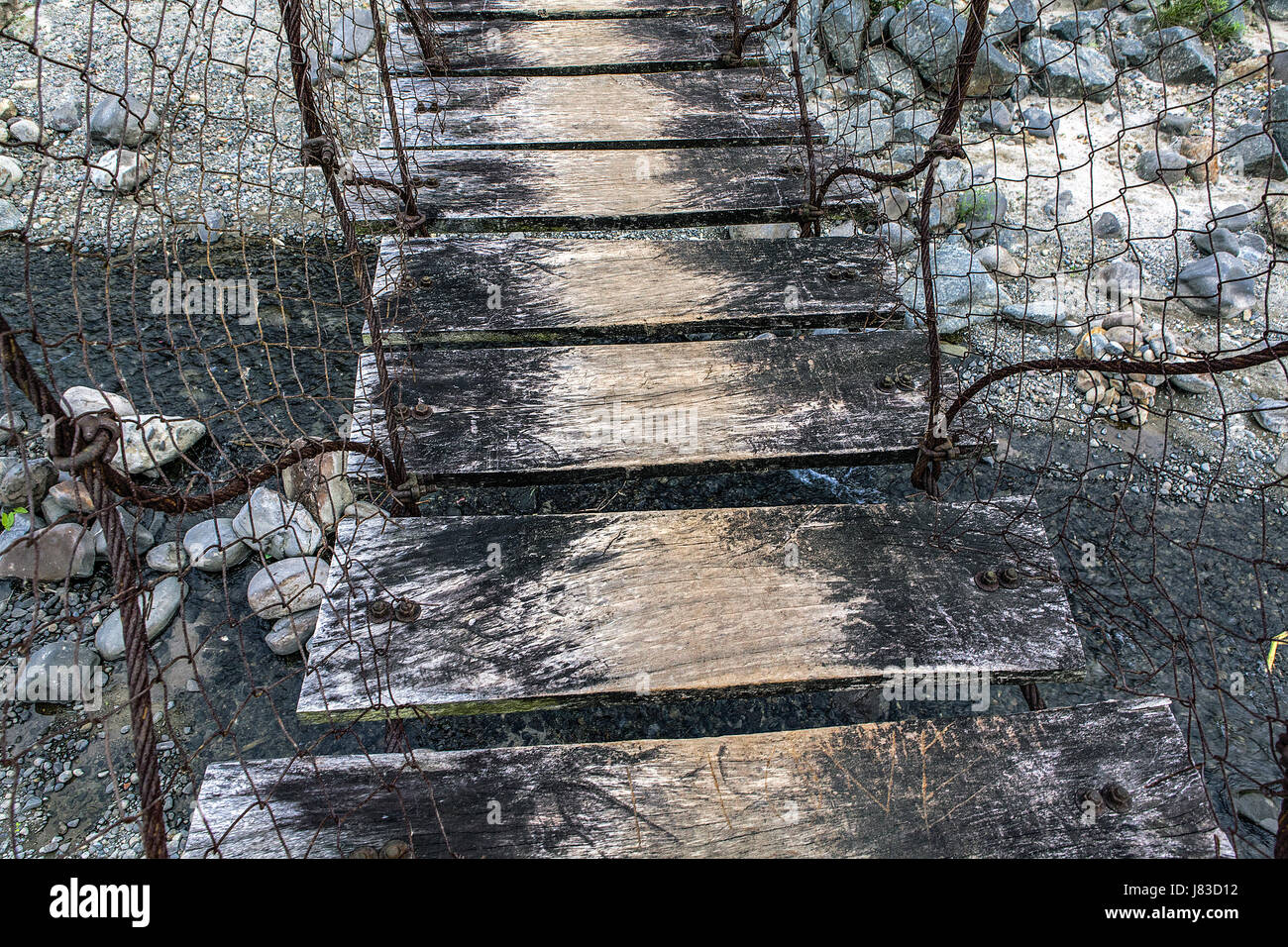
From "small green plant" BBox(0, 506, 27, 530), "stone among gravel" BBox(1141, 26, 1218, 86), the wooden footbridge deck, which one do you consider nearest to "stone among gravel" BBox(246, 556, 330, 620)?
the wooden footbridge deck

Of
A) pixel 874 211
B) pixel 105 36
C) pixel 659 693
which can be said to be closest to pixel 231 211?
pixel 105 36

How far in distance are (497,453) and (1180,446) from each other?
272 centimetres

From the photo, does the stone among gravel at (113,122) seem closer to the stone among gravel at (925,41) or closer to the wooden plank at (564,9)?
the wooden plank at (564,9)

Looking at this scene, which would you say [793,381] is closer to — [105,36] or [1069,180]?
[1069,180]

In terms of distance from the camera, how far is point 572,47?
354 centimetres

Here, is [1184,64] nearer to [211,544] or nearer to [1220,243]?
[1220,243]

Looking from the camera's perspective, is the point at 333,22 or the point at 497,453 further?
the point at 333,22

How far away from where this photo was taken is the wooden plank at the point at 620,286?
2.40m

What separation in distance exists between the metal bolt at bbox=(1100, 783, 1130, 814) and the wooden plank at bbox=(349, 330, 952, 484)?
2.94ft

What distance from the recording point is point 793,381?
2229 millimetres

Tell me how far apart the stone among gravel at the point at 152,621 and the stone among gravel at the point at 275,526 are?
0.88 ft

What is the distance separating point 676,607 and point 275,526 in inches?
61.9

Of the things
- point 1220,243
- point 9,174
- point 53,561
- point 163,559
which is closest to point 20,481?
point 53,561
